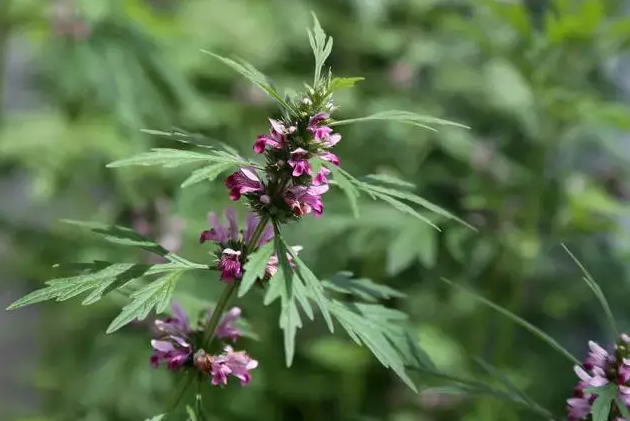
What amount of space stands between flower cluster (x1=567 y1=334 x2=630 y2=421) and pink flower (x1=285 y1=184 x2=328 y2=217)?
0.94 feet

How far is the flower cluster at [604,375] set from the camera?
2.55 feet

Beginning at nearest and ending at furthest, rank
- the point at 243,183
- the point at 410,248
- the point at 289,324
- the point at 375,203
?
the point at 289,324
the point at 243,183
the point at 410,248
the point at 375,203

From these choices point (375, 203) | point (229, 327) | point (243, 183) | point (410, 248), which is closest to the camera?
Result: point (243, 183)

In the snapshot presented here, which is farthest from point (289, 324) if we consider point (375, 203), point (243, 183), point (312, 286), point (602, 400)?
point (375, 203)

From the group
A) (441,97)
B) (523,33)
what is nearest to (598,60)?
(523,33)

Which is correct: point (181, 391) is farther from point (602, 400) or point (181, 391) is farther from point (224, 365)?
point (602, 400)

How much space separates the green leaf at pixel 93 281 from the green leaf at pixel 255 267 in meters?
0.10

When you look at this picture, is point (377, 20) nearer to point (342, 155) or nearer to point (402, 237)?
point (342, 155)

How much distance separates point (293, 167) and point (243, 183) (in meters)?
0.05

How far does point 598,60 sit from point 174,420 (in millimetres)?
1207

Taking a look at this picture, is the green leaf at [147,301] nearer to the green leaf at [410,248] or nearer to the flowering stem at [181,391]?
the flowering stem at [181,391]

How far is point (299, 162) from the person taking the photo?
2.45ft

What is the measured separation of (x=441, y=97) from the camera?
6.64ft

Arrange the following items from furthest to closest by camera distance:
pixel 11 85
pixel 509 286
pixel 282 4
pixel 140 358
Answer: pixel 11 85, pixel 282 4, pixel 509 286, pixel 140 358
